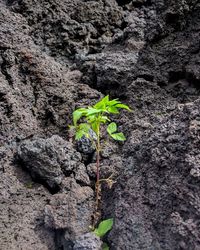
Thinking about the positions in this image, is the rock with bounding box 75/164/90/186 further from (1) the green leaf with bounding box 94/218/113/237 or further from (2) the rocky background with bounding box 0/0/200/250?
(1) the green leaf with bounding box 94/218/113/237

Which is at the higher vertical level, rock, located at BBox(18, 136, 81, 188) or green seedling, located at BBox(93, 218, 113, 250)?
rock, located at BBox(18, 136, 81, 188)

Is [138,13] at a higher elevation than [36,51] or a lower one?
higher

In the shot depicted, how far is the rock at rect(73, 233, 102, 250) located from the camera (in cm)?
146

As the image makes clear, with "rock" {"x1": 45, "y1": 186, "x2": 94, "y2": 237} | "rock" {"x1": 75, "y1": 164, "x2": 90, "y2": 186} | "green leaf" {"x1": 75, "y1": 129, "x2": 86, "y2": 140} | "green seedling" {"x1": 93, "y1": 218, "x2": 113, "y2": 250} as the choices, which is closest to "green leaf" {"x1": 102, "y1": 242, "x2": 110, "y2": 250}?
"green seedling" {"x1": 93, "y1": 218, "x2": 113, "y2": 250}

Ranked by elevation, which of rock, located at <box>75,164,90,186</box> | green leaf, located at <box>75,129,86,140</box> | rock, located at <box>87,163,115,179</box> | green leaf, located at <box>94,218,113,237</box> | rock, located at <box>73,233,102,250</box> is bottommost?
rock, located at <box>73,233,102,250</box>

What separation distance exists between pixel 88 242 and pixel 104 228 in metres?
0.10

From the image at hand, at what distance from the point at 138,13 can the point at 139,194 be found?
156 cm

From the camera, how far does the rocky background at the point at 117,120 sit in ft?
4.79

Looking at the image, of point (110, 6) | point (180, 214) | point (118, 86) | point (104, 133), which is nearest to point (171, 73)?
point (118, 86)

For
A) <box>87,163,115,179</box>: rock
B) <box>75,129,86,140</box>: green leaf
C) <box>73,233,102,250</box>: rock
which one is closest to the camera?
<box>73,233,102,250</box>: rock

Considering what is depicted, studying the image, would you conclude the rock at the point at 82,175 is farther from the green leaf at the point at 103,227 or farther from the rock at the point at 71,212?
the green leaf at the point at 103,227

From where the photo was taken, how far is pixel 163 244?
1.37m

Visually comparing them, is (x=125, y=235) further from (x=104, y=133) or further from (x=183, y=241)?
(x=104, y=133)

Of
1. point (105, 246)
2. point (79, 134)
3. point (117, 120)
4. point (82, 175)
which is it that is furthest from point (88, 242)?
point (117, 120)
